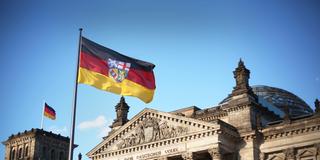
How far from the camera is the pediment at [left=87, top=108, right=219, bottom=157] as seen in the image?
1913 inches

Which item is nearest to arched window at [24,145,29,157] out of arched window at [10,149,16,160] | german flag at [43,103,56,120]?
arched window at [10,149,16,160]

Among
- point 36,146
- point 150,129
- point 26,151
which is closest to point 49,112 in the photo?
point 36,146

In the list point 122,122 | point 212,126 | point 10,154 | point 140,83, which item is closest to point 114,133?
point 122,122

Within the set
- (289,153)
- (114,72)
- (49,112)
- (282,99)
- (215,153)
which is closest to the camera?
(114,72)

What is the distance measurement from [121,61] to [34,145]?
186ft

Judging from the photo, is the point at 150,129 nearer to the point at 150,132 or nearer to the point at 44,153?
the point at 150,132

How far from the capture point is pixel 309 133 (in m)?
45.2

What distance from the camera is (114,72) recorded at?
97.0 ft

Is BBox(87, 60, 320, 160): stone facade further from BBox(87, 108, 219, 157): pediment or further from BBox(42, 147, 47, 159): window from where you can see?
BBox(42, 147, 47, 159): window

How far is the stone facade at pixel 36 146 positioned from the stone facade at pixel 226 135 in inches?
1202

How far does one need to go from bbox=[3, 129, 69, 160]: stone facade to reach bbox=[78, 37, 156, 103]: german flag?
55.4 metres

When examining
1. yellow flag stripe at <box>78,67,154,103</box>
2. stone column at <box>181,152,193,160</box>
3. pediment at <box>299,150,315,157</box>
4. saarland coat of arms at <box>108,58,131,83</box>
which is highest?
saarland coat of arms at <box>108,58,131,83</box>

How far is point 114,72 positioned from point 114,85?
0.79 meters

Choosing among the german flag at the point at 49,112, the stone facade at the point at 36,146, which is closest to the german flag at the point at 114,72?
the german flag at the point at 49,112
